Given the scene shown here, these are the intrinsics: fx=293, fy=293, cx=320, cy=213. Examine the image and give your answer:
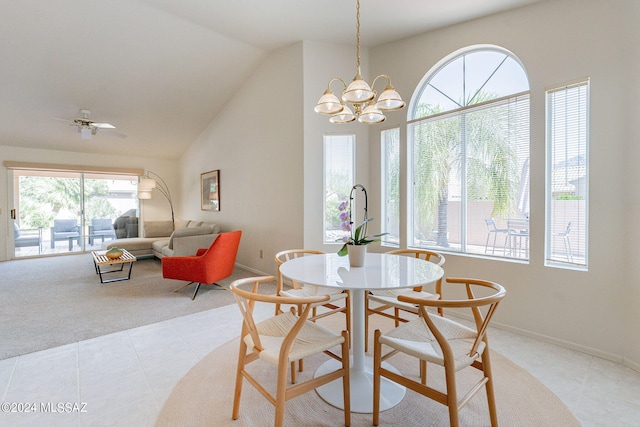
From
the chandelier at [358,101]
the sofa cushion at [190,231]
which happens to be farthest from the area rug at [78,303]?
the chandelier at [358,101]

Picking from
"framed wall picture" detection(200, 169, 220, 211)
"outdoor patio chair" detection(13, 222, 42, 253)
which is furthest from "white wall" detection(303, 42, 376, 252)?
"outdoor patio chair" detection(13, 222, 42, 253)

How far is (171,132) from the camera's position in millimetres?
6363

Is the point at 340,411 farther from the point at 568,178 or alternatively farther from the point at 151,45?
the point at 151,45

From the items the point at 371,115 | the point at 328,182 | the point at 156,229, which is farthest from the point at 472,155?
the point at 156,229

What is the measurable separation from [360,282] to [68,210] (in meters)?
7.71

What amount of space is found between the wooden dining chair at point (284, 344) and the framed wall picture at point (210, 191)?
183 inches

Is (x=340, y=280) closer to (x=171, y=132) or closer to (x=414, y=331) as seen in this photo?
(x=414, y=331)

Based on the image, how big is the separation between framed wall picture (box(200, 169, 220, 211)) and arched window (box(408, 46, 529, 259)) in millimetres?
4015

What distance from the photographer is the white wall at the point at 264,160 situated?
400cm

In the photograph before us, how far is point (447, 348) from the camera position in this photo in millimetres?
1268

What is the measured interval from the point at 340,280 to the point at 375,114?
1260mm

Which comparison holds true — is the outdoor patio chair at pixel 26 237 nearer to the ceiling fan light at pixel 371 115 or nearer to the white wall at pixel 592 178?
the ceiling fan light at pixel 371 115

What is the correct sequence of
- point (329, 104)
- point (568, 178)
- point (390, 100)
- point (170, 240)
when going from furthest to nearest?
point (170, 240)
point (568, 178)
point (329, 104)
point (390, 100)

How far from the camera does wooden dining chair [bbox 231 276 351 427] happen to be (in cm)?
130
